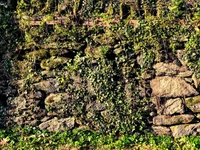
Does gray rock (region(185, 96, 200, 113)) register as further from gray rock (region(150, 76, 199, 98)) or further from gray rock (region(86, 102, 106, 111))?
gray rock (region(86, 102, 106, 111))

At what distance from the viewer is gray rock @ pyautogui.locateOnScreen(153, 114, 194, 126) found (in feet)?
23.0

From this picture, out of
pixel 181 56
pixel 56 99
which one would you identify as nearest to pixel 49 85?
pixel 56 99

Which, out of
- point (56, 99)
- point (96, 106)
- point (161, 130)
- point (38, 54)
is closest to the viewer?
point (161, 130)

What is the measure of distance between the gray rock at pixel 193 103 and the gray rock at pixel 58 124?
257cm

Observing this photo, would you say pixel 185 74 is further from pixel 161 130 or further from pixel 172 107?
pixel 161 130

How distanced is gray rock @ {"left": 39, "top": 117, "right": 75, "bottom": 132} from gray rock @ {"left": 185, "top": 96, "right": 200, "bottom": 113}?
2.57 meters

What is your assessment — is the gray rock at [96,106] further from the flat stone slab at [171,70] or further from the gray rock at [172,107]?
the flat stone slab at [171,70]

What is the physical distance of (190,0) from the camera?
7.41 metres

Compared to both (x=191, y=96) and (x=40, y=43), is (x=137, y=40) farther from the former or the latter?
(x=40, y=43)

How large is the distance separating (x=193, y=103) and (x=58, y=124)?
301 centimetres

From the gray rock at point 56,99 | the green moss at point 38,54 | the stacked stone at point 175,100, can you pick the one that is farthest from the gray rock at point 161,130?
the green moss at point 38,54

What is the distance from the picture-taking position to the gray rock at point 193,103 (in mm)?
7008

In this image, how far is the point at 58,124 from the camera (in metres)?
7.38

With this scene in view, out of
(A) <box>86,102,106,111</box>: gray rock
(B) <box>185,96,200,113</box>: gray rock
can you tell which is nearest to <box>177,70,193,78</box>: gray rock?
(B) <box>185,96,200,113</box>: gray rock
